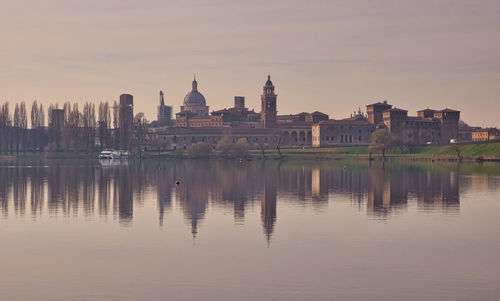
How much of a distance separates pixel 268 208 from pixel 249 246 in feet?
42.7

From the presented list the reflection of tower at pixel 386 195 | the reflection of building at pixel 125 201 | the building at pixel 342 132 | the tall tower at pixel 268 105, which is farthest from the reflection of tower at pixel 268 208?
the tall tower at pixel 268 105

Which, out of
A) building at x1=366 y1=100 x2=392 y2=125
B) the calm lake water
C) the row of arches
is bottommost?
the calm lake water

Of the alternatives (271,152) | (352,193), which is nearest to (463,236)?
(352,193)

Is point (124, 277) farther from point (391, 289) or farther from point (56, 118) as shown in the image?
point (56, 118)

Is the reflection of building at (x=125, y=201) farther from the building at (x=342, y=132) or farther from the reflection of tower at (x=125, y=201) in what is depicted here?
the building at (x=342, y=132)

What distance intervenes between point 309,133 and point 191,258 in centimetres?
17028

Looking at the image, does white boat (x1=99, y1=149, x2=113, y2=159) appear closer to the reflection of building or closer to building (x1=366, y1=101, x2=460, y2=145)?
the reflection of building

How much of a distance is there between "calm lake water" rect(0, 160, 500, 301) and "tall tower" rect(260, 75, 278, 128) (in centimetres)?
13911

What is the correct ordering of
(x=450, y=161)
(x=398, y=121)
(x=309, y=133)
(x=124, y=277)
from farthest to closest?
(x=309, y=133), (x=398, y=121), (x=450, y=161), (x=124, y=277)

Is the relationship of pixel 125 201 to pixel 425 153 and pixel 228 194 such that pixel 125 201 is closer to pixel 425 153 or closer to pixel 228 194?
pixel 228 194

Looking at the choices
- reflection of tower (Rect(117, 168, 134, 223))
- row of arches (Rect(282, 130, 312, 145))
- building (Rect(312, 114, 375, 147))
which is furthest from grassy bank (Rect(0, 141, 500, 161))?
reflection of tower (Rect(117, 168, 134, 223))

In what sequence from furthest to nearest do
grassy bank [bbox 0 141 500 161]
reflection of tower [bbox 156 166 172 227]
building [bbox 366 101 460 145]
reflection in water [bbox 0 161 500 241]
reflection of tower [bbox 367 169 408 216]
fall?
building [bbox 366 101 460 145] < grassy bank [bbox 0 141 500 161] < reflection of tower [bbox 367 169 408 216] < reflection of tower [bbox 156 166 172 227] < reflection in water [bbox 0 161 500 241]

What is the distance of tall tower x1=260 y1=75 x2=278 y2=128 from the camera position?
186m

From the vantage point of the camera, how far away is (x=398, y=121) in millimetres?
180250
